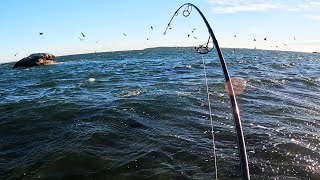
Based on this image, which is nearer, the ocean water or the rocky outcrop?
the ocean water

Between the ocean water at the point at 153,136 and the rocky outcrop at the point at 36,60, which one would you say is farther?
the rocky outcrop at the point at 36,60

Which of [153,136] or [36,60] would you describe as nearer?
[153,136]

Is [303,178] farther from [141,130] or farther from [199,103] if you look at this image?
[199,103]

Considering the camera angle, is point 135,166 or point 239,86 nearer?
point 135,166

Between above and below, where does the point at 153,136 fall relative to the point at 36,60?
below

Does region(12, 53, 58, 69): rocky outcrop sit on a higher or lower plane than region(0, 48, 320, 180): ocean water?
higher

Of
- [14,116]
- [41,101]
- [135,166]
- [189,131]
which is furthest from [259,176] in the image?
[41,101]

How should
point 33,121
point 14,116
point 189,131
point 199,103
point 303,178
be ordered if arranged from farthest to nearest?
point 199,103
point 14,116
point 33,121
point 189,131
point 303,178

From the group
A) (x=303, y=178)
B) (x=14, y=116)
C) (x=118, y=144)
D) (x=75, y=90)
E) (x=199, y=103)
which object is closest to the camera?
(x=303, y=178)

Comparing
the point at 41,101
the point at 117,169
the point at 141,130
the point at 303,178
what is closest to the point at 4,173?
the point at 117,169

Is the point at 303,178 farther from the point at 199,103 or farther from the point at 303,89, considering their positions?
the point at 303,89

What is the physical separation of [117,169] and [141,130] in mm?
3445

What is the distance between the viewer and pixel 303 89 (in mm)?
22766

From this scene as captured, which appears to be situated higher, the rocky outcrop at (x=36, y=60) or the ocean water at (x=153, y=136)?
the rocky outcrop at (x=36, y=60)
